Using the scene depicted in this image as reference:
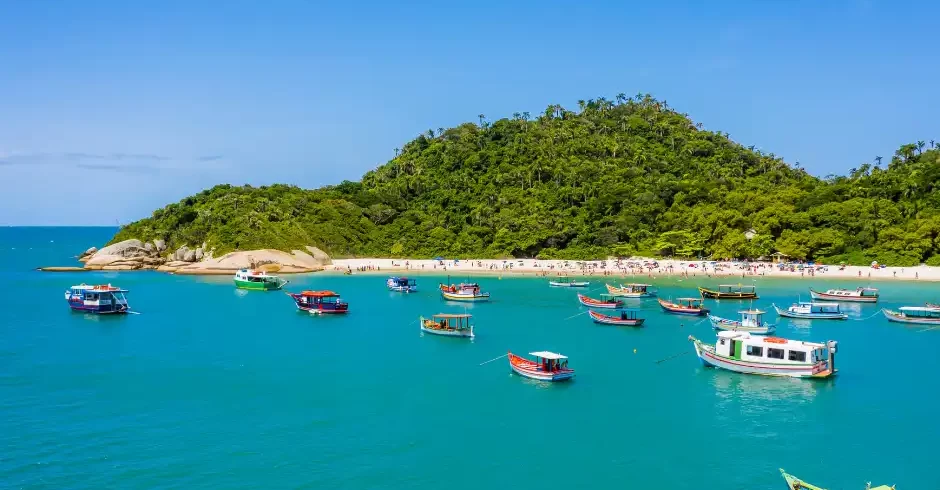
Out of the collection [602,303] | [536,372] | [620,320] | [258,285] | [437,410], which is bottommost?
[437,410]

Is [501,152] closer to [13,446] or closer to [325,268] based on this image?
[325,268]

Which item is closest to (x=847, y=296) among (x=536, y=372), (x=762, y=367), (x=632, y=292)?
(x=632, y=292)

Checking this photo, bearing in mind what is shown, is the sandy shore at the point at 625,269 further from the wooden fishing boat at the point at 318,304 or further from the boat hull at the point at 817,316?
the wooden fishing boat at the point at 318,304

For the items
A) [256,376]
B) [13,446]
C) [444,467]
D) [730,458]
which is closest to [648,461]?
[730,458]

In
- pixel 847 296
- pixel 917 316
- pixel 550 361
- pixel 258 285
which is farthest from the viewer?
pixel 258 285

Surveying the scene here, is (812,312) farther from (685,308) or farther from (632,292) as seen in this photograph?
(632,292)

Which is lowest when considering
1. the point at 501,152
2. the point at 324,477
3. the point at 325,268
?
the point at 324,477

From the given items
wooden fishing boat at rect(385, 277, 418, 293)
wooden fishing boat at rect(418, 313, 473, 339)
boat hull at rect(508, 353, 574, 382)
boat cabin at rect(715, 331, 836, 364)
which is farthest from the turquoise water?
wooden fishing boat at rect(385, 277, 418, 293)
